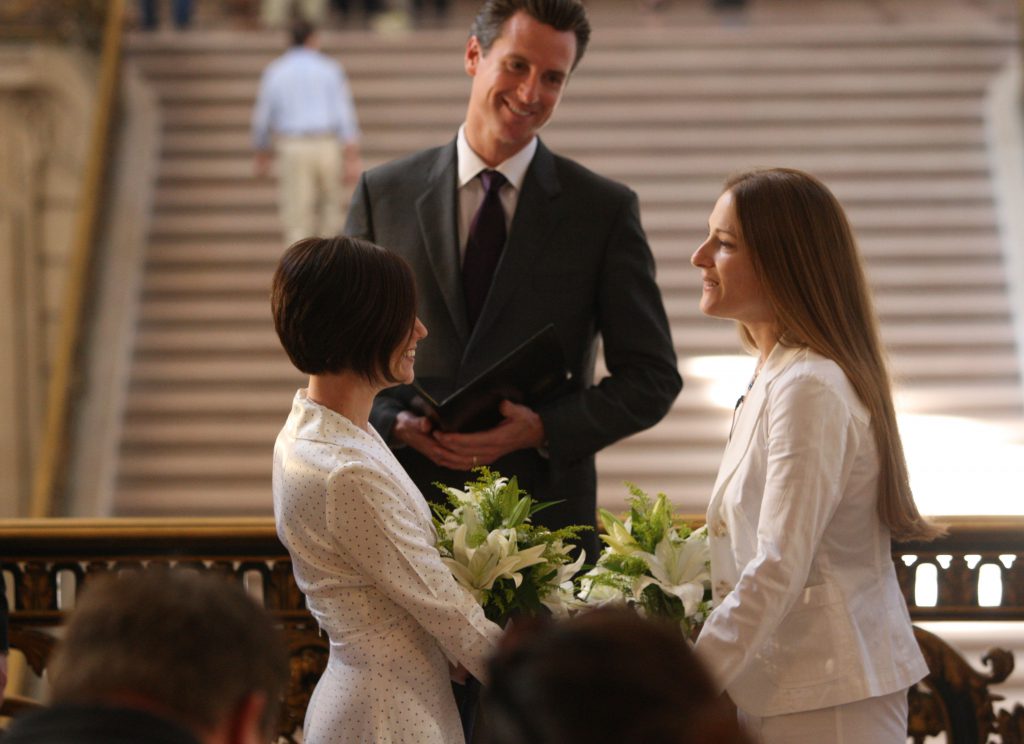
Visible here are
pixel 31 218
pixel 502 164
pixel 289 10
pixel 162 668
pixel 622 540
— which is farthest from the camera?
pixel 289 10

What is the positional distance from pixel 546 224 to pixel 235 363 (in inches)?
276

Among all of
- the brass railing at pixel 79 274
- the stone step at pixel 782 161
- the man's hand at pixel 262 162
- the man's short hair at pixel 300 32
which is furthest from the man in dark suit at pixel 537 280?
the stone step at pixel 782 161

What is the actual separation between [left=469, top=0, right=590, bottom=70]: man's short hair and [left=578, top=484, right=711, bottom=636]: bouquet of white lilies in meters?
1.23

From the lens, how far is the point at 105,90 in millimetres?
10836

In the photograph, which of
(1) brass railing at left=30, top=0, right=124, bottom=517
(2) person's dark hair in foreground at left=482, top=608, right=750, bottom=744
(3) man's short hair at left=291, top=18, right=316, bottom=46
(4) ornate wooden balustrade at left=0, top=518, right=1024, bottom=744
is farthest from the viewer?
(3) man's short hair at left=291, top=18, right=316, bottom=46

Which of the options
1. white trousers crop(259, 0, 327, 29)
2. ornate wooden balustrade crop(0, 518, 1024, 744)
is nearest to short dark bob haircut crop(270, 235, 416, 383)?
ornate wooden balustrade crop(0, 518, 1024, 744)

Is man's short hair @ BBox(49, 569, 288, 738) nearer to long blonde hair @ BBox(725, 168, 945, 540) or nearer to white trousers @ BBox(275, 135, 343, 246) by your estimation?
long blonde hair @ BBox(725, 168, 945, 540)

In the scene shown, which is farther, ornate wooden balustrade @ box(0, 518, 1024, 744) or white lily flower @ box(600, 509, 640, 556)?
ornate wooden balustrade @ box(0, 518, 1024, 744)

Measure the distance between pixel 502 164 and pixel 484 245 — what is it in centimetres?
21

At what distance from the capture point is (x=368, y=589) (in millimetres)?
2428

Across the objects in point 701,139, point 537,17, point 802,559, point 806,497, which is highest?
point 537,17

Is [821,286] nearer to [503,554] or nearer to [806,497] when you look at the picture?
[806,497]

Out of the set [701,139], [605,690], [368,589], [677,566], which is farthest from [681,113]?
[605,690]

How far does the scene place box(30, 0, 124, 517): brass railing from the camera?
9.08 meters
